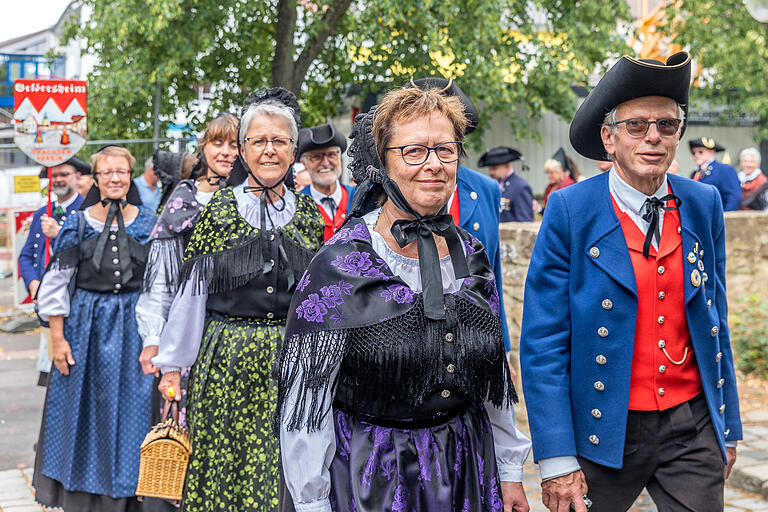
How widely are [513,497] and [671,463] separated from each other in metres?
0.62

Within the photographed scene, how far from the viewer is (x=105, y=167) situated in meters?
6.00

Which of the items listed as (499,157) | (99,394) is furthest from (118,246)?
(499,157)

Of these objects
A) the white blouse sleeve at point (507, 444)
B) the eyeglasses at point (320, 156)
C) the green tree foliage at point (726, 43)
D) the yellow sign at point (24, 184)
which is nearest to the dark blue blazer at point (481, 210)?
the white blouse sleeve at point (507, 444)

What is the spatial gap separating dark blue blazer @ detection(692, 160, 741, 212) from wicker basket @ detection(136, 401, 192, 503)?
7751 millimetres

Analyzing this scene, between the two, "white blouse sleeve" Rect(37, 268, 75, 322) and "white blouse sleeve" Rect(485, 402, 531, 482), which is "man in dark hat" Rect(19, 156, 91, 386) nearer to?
"white blouse sleeve" Rect(37, 268, 75, 322)

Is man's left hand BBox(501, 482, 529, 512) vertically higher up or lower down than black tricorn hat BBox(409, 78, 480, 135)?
lower down

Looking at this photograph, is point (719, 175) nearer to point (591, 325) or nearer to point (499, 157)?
point (499, 157)

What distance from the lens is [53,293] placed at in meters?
5.82

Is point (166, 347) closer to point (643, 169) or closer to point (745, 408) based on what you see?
point (643, 169)

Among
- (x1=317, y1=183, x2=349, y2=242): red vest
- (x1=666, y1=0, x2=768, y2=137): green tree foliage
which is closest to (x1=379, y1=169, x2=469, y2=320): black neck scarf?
(x1=317, y1=183, x2=349, y2=242): red vest

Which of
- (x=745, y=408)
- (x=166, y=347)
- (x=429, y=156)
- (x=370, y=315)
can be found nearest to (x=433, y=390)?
(x=370, y=315)

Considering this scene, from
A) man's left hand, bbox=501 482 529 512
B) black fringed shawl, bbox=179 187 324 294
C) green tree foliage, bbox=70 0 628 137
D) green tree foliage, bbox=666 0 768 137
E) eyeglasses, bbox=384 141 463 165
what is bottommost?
man's left hand, bbox=501 482 529 512

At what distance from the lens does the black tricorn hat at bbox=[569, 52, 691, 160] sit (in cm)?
321

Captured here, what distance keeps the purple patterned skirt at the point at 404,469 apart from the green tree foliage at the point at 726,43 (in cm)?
1680
